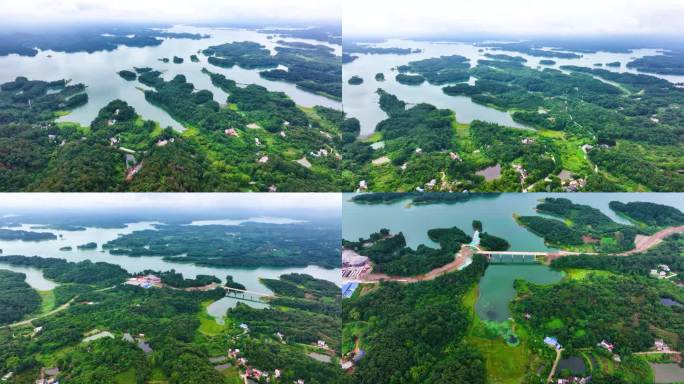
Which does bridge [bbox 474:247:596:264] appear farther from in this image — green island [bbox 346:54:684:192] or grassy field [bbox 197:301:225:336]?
grassy field [bbox 197:301:225:336]

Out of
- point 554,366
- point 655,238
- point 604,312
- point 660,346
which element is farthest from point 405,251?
point 655,238

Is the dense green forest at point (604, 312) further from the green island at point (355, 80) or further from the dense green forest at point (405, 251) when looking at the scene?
the green island at point (355, 80)

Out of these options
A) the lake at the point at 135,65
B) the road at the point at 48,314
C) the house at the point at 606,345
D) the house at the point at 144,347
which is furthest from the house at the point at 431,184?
the road at the point at 48,314

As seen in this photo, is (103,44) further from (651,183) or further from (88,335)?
(651,183)

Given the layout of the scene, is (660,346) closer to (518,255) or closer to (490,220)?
(518,255)

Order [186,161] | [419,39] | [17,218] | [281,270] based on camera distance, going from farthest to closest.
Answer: [419,39]
[281,270]
[17,218]
[186,161]

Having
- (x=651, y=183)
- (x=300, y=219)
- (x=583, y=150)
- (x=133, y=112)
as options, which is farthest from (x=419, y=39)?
(x=133, y=112)
